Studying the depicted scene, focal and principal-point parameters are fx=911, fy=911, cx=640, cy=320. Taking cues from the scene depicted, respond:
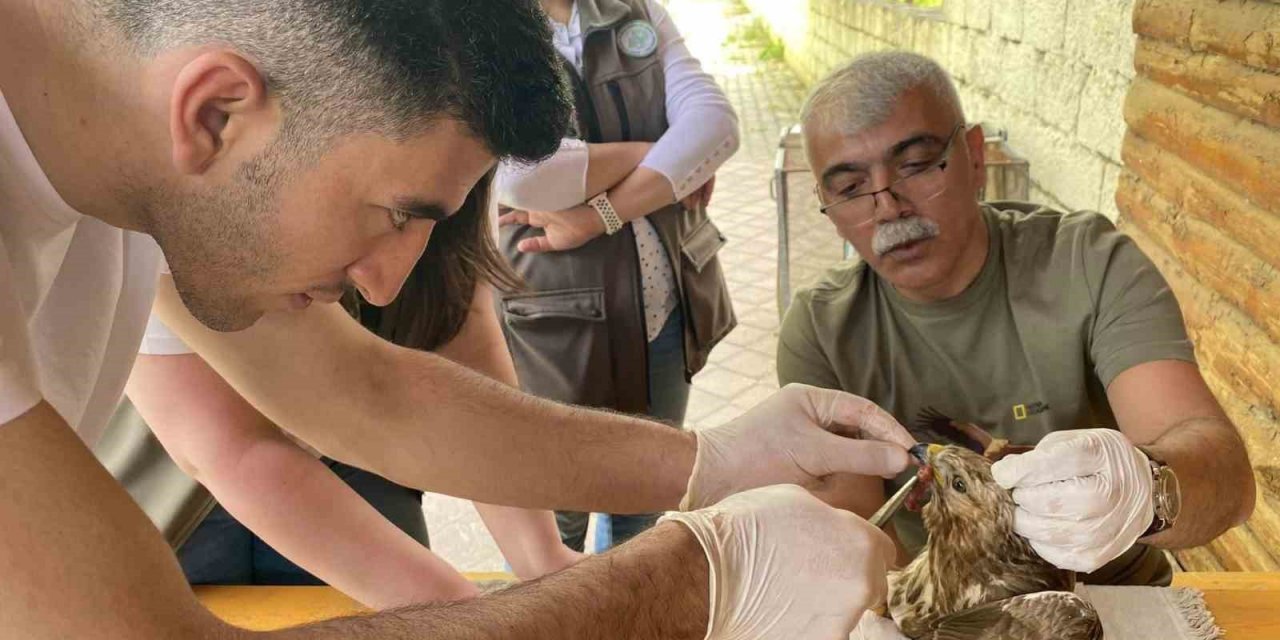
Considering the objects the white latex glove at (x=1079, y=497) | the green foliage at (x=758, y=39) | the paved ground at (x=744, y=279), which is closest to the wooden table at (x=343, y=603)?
the white latex glove at (x=1079, y=497)

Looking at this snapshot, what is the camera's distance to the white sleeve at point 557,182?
2.33 meters

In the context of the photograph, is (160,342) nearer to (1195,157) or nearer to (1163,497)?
(1163,497)

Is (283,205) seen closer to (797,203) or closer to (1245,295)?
(1245,295)

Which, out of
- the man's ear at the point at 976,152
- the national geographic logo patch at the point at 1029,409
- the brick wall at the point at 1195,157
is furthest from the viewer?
the brick wall at the point at 1195,157

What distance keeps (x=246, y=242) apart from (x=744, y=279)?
529 centimetres

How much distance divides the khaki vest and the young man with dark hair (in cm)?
102

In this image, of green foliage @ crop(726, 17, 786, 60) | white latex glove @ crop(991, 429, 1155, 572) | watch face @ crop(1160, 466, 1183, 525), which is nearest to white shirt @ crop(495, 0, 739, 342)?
white latex glove @ crop(991, 429, 1155, 572)

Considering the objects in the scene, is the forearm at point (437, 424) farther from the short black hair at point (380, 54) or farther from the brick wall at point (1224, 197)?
the brick wall at point (1224, 197)

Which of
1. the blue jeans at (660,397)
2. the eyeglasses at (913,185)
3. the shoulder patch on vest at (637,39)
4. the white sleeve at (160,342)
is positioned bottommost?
the blue jeans at (660,397)

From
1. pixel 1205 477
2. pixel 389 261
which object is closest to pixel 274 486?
pixel 389 261

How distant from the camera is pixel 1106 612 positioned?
5.20 ft

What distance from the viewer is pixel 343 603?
5.62ft

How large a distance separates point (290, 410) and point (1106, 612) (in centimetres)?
144

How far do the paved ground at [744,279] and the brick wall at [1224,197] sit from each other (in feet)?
5.48
